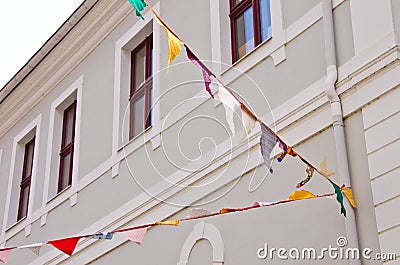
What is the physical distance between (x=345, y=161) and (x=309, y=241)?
0.82 m

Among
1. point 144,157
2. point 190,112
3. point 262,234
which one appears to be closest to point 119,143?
point 144,157

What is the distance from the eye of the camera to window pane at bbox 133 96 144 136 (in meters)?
10.6

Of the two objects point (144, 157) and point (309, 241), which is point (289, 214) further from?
point (144, 157)

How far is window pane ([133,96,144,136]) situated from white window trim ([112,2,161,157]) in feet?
0.70

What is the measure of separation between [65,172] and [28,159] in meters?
1.89

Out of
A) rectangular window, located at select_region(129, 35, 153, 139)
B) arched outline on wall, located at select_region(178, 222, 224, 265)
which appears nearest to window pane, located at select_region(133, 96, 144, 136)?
rectangular window, located at select_region(129, 35, 153, 139)

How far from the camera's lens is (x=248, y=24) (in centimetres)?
906

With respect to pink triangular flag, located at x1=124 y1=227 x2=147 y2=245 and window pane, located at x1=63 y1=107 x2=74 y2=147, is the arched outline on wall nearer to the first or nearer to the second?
pink triangular flag, located at x1=124 y1=227 x2=147 y2=245

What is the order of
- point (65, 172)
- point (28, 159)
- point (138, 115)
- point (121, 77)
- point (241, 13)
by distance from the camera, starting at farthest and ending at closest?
point (28, 159) < point (65, 172) < point (121, 77) < point (138, 115) < point (241, 13)

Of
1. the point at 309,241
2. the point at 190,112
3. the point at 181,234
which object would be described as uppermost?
the point at 190,112

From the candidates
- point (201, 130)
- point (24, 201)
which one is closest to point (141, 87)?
point (201, 130)

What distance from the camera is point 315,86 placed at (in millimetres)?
7441

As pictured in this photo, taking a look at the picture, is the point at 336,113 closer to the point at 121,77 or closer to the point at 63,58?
the point at 121,77

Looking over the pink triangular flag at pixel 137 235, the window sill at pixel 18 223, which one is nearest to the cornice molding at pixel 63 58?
the window sill at pixel 18 223
